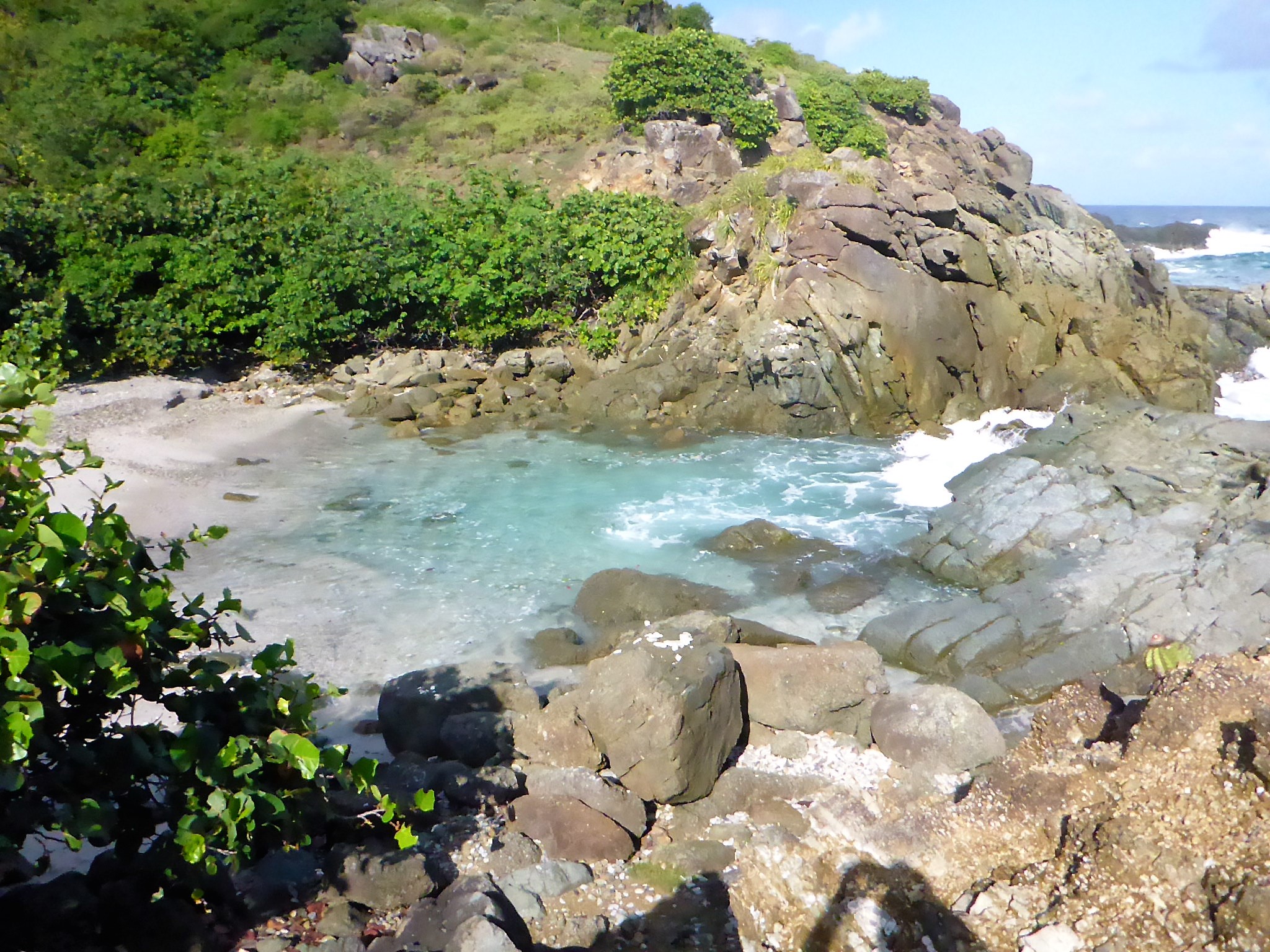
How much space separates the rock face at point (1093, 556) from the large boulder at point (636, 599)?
2.36 metres

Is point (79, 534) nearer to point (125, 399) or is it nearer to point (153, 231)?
point (125, 399)

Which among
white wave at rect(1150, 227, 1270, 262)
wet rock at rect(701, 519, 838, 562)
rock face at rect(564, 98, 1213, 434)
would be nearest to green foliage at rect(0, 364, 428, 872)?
wet rock at rect(701, 519, 838, 562)

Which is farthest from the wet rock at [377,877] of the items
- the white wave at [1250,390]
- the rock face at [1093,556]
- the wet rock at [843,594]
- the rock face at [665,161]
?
the rock face at [665,161]

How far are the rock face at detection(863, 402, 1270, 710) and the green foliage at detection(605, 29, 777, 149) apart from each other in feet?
56.7

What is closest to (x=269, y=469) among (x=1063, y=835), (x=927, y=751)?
(x=927, y=751)

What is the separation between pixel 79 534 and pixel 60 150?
91.2 ft

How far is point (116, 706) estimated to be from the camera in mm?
4402

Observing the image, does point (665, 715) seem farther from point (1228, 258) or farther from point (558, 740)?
point (1228, 258)

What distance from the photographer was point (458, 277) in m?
23.3

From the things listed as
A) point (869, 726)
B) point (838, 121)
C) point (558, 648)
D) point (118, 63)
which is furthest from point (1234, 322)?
point (118, 63)

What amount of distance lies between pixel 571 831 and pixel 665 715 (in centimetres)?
134

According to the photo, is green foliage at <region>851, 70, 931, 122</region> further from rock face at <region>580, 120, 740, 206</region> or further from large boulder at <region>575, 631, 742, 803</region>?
large boulder at <region>575, 631, 742, 803</region>

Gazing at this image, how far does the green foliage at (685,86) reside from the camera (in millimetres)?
28875

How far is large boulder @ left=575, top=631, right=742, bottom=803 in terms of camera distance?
803 centimetres
